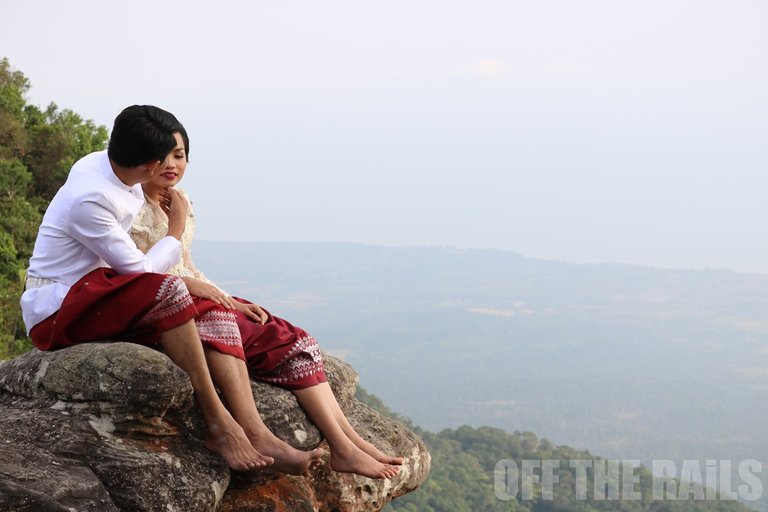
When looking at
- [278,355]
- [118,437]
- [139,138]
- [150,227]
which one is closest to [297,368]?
[278,355]

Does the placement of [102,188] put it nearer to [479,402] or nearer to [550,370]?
[479,402]

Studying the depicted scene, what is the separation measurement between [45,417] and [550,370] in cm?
17258

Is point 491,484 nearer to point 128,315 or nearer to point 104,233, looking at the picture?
point 128,315

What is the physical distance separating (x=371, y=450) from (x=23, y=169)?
18203mm

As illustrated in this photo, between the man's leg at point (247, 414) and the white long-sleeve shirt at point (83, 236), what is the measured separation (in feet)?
2.13

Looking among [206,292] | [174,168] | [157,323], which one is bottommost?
[157,323]

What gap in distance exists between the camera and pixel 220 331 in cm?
598

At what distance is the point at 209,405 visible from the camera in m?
5.86

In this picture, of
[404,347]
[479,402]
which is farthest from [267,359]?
[404,347]

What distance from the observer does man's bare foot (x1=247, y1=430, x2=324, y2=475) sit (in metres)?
5.90

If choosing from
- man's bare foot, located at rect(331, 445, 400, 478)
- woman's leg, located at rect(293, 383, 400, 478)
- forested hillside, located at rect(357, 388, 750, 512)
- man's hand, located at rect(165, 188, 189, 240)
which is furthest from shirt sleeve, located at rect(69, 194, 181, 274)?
forested hillside, located at rect(357, 388, 750, 512)

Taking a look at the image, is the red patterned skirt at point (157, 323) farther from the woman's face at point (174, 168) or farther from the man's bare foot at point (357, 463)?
the woman's face at point (174, 168)

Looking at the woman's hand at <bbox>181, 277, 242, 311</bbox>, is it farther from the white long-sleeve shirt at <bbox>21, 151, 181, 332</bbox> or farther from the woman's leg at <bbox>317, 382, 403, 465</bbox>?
the woman's leg at <bbox>317, 382, 403, 465</bbox>

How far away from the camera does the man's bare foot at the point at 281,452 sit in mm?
5898
